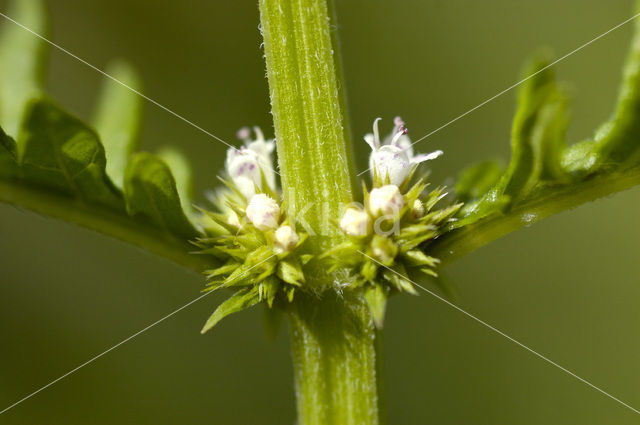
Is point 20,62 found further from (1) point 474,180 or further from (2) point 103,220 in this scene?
(1) point 474,180

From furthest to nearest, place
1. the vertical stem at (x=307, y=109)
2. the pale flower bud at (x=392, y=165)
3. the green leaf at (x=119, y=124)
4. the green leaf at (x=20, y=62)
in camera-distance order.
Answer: the green leaf at (x=119, y=124)
the green leaf at (x=20, y=62)
the pale flower bud at (x=392, y=165)
the vertical stem at (x=307, y=109)

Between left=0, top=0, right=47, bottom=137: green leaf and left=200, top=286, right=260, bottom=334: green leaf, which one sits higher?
left=0, top=0, right=47, bottom=137: green leaf

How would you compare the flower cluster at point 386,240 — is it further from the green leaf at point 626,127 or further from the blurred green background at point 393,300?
the blurred green background at point 393,300

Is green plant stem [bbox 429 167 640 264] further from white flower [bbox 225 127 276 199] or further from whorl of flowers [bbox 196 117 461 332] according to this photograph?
white flower [bbox 225 127 276 199]

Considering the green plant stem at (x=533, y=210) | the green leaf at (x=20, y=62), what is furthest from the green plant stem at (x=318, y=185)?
the green leaf at (x=20, y=62)

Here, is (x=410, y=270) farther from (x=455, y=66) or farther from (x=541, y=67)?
(x=455, y=66)

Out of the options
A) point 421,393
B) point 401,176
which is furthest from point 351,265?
point 421,393

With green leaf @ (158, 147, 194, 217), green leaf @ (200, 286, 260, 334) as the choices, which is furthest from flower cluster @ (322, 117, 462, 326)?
green leaf @ (158, 147, 194, 217)
